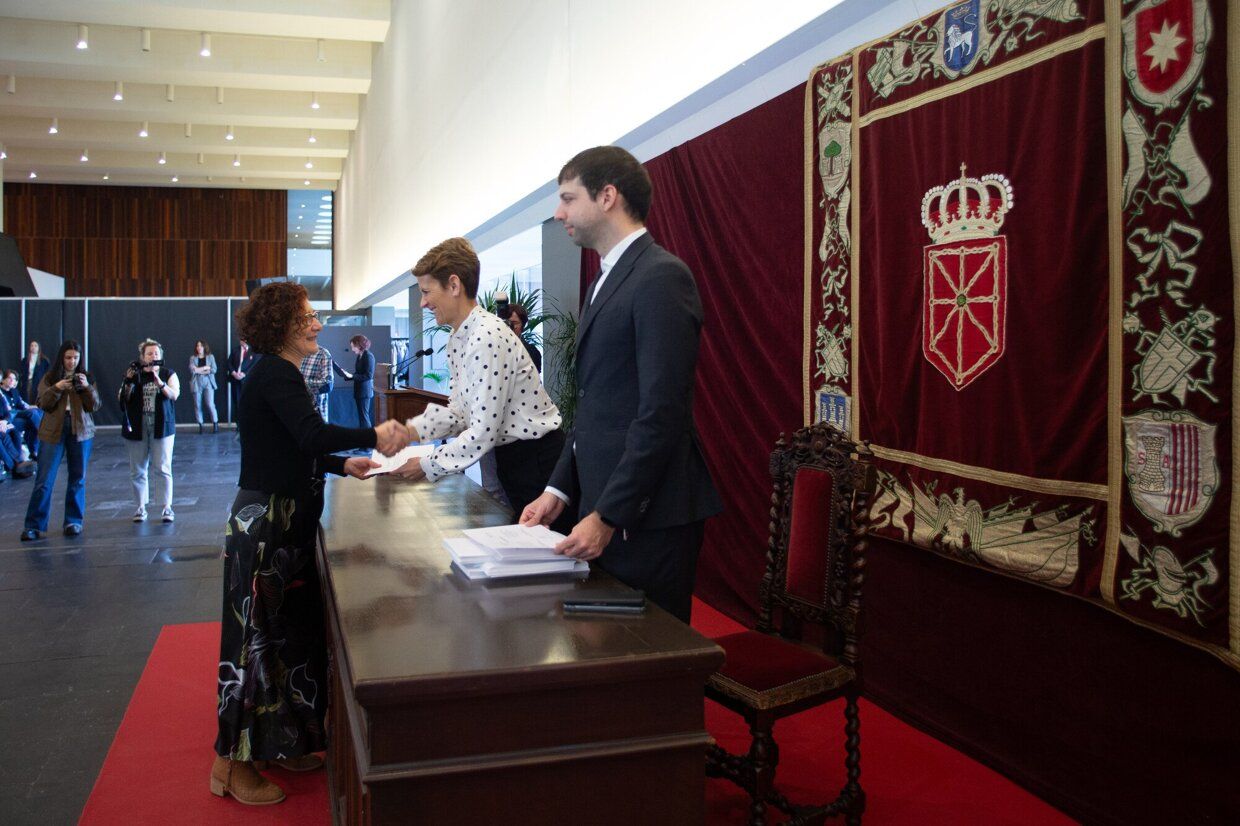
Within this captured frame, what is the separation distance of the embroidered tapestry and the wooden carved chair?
0.54m

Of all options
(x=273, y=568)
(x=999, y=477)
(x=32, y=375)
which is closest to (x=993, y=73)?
(x=999, y=477)

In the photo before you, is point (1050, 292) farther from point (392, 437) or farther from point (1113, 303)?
point (392, 437)

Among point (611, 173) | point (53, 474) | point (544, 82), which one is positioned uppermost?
point (544, 82)

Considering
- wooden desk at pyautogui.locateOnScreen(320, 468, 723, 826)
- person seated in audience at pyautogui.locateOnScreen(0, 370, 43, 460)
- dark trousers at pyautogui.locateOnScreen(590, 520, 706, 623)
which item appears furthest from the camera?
person seated in audience at pyautogui.locateOnScreen(0, 370, 43, 460)

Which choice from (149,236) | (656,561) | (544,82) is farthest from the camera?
(149,236)

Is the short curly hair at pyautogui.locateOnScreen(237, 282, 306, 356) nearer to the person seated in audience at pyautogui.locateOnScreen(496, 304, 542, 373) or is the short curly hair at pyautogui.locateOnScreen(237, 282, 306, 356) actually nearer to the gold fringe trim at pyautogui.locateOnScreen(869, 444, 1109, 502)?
the gold fringe trim at pyautogui.locateOnScreen(869, 444, 1109, 502)

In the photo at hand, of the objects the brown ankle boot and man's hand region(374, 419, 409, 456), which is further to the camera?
man's hand region(374, 419, 409, 456)

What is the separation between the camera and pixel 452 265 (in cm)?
275

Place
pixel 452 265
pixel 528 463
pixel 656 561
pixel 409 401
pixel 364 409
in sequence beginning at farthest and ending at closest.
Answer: pixel 364 409
pixel 409 401
pixel 452 265
pixel 528 463
pixel 656 561

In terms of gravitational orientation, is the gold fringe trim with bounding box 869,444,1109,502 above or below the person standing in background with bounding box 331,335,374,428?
below

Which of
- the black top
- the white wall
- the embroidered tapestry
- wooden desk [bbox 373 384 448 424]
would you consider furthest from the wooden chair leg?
wooden desk [bbox 373 384 448 424]

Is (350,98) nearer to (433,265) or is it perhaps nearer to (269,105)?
(269,105)

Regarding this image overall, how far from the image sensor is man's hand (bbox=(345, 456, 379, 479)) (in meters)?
2.91

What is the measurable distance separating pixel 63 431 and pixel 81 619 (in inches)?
89.1
